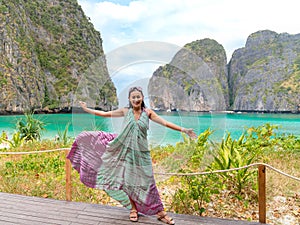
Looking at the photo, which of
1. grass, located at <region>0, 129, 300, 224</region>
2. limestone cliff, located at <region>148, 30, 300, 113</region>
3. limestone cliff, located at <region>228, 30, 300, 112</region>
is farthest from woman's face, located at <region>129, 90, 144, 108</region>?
limestone cliff, located at <region>228, 30, 300, 112</region>

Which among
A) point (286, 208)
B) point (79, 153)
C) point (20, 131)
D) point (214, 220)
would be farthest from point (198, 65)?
point (20, 131)

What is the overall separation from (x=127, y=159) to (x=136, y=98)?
48cm

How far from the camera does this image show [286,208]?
3160 mm

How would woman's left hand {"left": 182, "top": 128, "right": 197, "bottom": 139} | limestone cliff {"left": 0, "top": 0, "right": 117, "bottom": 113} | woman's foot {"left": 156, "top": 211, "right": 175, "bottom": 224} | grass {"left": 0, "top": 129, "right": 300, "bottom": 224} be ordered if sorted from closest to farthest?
woman's left hand {"left": 182, "top": 128, "right": 197, "bottom": 139} → woman's foot {"left": 156, "top": 211, "right": 175, "bottom": 224} → grass {"left": 0, "top": 129, "right": 300, "bottom": 224} → limestone cliff {"left": 0, "top": 0, "right": 117, "bottom": 113}

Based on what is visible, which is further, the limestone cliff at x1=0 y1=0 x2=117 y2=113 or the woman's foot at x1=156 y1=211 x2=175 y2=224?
the limestone cliff at x1=0 y1=0 x2=117 y2=113

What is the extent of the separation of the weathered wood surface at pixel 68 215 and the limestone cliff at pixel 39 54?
87.2ft

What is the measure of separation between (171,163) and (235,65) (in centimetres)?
7452

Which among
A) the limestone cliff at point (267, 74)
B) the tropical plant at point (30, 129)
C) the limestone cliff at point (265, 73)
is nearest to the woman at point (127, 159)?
the limestone cliff at point (265, 73)

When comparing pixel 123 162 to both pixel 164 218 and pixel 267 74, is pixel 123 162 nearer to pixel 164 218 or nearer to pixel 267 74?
pixel 164 218

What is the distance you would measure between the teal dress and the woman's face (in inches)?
2.5

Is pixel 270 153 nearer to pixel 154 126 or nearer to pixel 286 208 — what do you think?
pixel 286 208

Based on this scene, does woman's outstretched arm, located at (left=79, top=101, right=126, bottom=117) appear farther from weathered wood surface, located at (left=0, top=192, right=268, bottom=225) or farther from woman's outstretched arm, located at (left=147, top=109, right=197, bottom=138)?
weathered wood surface, located at (left=0, top=192, right=268, bottom=225)

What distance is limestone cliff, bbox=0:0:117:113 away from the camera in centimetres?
3519

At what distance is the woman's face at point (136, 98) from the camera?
1.89 meters
